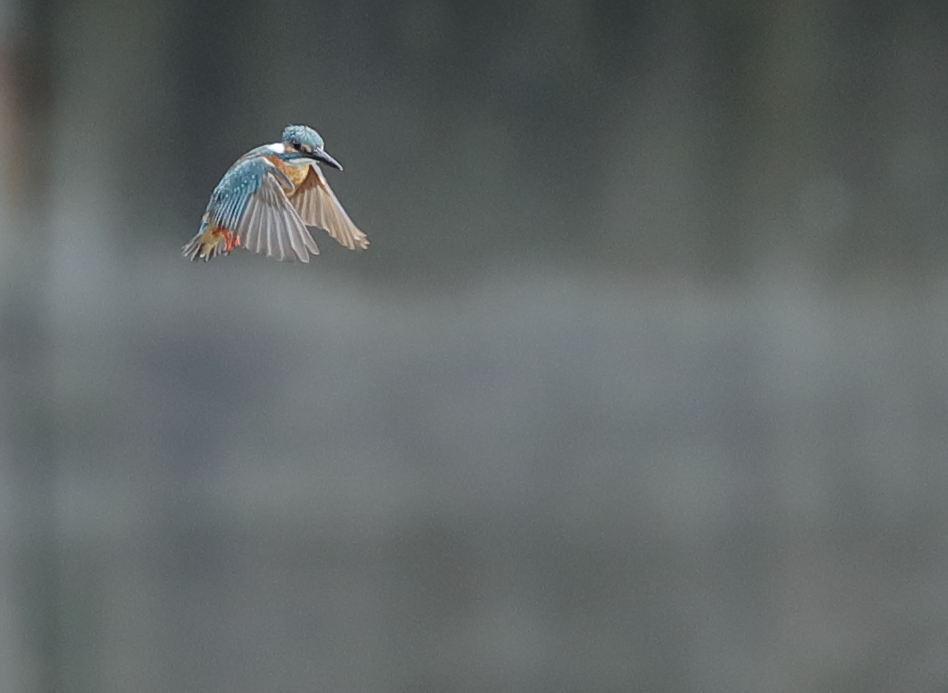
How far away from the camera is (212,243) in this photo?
25.8 inches

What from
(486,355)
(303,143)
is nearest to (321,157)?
(303,143)

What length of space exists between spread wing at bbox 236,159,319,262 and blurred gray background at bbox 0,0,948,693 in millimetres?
590

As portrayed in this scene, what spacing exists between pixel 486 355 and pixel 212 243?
653 mm

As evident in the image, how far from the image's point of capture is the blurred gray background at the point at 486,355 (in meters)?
1.22

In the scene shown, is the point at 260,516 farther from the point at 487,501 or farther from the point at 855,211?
the point at 855,211

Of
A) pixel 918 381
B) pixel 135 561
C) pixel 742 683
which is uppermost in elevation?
pixel 918 381

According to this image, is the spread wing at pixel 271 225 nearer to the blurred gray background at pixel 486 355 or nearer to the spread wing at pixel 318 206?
the spread wing at pixel 318 206

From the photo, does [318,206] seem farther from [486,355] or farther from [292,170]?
[486,355]

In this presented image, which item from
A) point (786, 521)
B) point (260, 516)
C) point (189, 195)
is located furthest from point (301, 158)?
point (786, 521)

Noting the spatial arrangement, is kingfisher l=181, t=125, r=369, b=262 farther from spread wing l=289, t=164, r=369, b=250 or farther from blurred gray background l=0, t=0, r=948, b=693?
blurred gray background l=0, t=0, r=948, b=693

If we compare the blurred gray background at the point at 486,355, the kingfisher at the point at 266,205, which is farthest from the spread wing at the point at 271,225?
the blurred gray background at the point at 486,355

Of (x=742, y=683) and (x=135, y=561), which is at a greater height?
(x=135, y=561)

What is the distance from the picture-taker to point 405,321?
128cm

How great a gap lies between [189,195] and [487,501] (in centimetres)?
46
